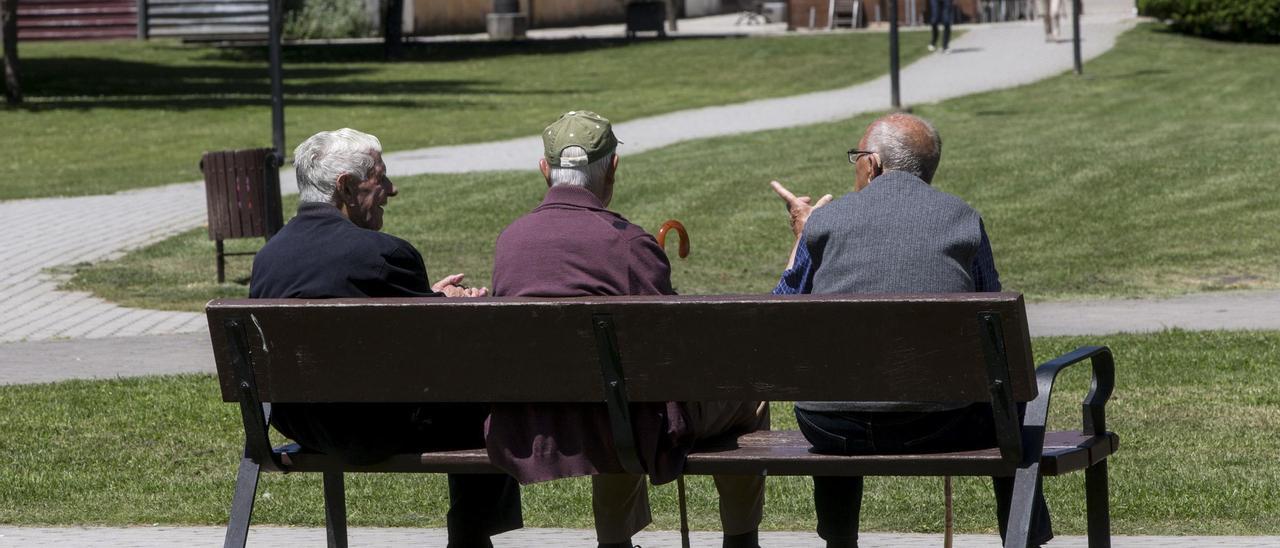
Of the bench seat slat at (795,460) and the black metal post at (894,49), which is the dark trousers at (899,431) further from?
the black metal post at (894,49)

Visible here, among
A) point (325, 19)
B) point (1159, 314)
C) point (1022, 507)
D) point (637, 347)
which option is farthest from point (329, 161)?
point (325, 19)

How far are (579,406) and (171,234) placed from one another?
470 inches

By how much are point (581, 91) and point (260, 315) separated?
2923cm

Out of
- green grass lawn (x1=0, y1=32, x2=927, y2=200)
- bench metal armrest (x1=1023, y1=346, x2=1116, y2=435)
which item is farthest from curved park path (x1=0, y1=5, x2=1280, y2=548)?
green grass lawn (x1=0, y1=32, x2=927, y2=200)

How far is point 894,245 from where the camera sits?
4855 mm

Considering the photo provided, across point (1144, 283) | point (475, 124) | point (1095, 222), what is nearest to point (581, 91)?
point (475, 124)

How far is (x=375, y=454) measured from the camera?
513 cm

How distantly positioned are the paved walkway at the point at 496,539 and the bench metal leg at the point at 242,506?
1059 mm

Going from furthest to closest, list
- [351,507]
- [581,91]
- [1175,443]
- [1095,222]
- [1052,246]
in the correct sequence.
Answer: [581,91]
[1095,222]
[1052,246]
[1175,443]
[351,507]

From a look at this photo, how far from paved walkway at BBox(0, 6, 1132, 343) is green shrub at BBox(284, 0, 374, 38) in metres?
17.4

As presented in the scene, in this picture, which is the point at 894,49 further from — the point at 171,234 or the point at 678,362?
the point at 678,362

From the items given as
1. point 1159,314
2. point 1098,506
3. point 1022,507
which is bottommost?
point 1159,314

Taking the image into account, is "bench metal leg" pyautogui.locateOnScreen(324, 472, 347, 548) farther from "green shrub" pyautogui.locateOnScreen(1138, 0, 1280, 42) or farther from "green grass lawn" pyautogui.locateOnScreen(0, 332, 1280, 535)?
"green shrub" pyautogui.locateOnScreen(1138, 0, 1280, 42)

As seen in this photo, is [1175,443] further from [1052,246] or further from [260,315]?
[1052,246]
